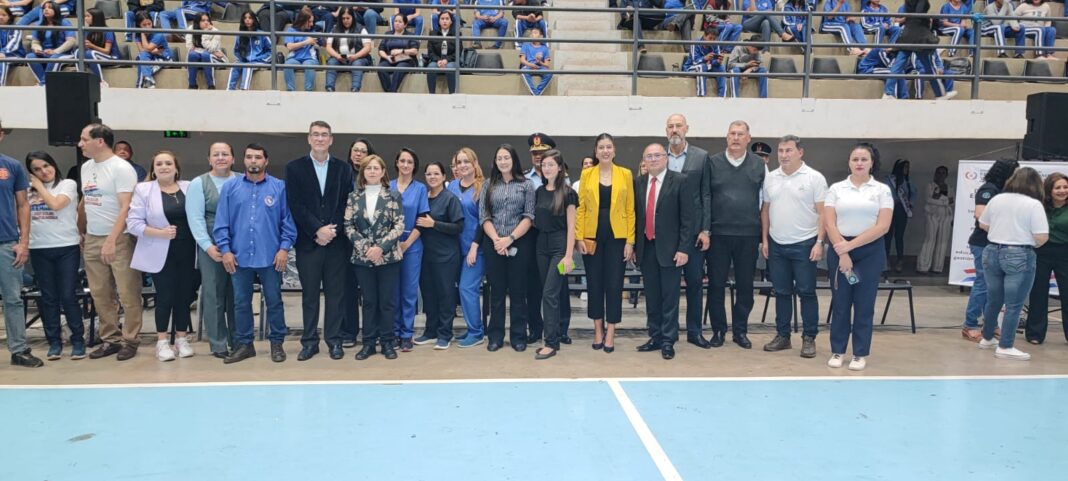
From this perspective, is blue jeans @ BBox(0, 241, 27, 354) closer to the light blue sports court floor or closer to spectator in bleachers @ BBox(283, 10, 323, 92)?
the light blue sports court floor

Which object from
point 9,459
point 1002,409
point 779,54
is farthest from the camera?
point 779,54

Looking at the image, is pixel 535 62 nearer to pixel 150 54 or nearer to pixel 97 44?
pixel 150 54

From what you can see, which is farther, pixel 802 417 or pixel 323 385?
pixel 323 385

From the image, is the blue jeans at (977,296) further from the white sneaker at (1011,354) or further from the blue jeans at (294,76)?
the blue jeans at (294,76)

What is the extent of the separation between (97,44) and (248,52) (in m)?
1.84

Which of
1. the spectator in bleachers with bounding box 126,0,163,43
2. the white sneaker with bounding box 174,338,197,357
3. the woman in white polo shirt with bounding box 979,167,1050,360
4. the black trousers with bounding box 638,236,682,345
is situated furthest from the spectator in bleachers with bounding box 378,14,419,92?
the woman in white polo shirt with bounding box 979,167,1050,360

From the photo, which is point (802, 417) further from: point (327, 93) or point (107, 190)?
point (327, 93)

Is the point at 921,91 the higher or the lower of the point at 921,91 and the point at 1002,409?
the higher

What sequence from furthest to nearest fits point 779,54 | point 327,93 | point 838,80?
point 779,54 → point 838,80 → point 327,93

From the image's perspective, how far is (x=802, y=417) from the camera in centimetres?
446

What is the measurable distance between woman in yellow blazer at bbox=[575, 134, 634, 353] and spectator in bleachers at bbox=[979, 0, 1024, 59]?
26.7ft

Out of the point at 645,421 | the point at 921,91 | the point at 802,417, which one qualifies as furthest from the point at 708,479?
the point at 921,91

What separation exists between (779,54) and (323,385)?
878 centimetres

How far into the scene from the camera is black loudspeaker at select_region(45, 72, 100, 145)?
6.37m
